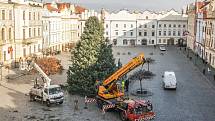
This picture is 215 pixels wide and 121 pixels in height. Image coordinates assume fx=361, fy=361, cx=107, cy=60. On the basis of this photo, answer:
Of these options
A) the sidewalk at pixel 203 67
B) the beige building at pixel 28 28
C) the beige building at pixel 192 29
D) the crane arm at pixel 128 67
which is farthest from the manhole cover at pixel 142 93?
the beige building at pixel 192 29

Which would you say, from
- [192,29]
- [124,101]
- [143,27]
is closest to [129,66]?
[124,101]

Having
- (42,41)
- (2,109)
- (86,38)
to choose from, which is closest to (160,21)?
(42,41)

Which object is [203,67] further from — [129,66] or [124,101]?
[124,101]

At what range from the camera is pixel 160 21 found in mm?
115625

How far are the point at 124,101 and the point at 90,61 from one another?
29.7 ft

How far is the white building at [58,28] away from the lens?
75.0m

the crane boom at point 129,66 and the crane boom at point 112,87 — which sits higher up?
the crane boom at point 129,66

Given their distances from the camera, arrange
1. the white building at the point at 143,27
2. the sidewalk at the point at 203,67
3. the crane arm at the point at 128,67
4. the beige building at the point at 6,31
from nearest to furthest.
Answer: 1. the crane arm at the point at 128,67
2. the sidewalk at the point at 203,67
3. the beige building at the point at 6,31
4. the white building at the point at 143,27

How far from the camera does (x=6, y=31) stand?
5575 centimetres

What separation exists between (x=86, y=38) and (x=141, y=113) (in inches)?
530

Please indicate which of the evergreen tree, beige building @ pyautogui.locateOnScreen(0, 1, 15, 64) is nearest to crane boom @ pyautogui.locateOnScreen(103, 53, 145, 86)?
the evergreen tree

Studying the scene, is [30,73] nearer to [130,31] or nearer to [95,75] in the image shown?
[95,75]

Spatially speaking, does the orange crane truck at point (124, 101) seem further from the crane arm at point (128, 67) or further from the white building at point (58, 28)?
the white building at point (58, 28)

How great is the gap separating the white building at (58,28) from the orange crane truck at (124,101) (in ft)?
140
